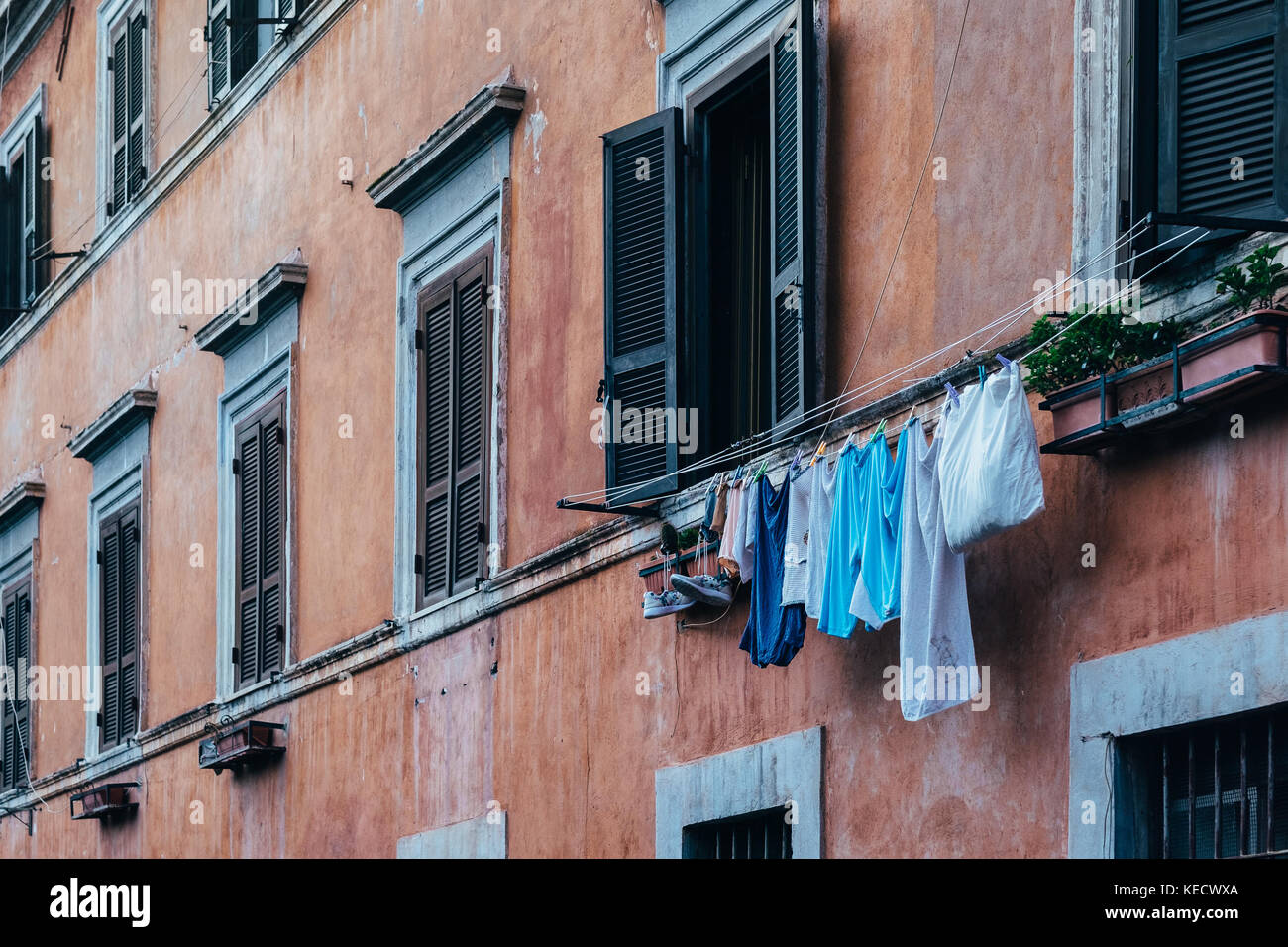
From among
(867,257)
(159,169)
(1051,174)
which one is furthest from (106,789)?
(1051,174)

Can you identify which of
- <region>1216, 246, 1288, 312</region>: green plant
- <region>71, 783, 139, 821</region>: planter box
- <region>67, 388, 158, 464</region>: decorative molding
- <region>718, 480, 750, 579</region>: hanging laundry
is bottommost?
<region>71, 783, 139, 821</region>: planter box

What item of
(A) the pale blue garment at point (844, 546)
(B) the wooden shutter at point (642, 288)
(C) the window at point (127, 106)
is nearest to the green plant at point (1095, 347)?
(A) the pale blue garment at point (844, 546)

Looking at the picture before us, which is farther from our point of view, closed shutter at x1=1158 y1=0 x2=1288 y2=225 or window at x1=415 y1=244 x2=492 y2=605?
window at x1=415 y1=244 x2=492 y2=605

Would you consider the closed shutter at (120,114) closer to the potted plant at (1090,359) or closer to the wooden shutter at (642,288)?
the wooden shutter at (642,288)

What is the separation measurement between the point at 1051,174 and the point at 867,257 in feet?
3.55

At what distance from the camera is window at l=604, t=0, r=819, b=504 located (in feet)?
31.1

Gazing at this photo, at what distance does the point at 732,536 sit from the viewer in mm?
8711

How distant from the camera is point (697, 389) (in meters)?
9.49

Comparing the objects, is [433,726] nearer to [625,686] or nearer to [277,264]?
[625,686]

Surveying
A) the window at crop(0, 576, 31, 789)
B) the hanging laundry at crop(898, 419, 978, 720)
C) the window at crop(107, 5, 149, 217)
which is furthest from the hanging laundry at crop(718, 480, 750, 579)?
the window at crop(0, 576, 31, 789)

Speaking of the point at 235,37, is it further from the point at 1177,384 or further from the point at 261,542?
the point at 1177,384

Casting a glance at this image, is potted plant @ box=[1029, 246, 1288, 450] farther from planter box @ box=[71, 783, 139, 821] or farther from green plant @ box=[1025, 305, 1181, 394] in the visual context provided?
planter box @ box=[71, 783, 139, 821]

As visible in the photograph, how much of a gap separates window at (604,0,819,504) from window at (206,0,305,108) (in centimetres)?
520

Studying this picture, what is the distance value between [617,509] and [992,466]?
9.61ft
